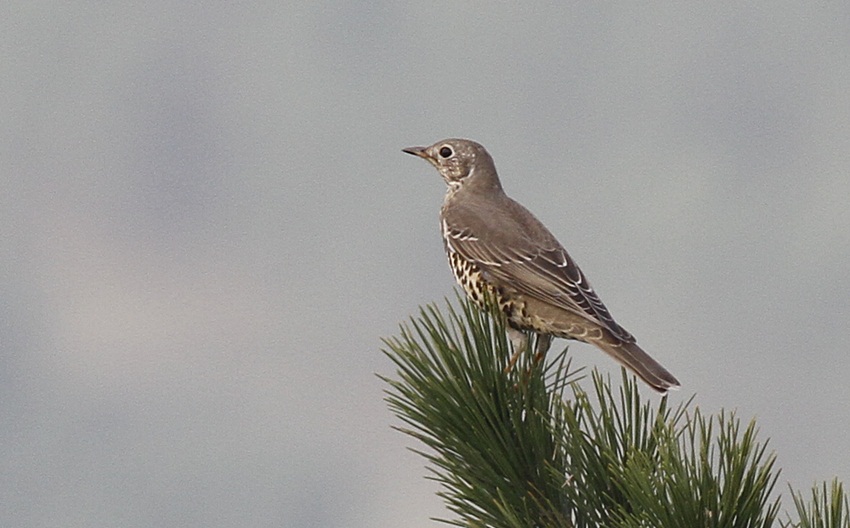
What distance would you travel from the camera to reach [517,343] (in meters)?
7.04

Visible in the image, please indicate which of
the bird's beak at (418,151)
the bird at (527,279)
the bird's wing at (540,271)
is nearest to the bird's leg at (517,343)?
the bird at (527,279)

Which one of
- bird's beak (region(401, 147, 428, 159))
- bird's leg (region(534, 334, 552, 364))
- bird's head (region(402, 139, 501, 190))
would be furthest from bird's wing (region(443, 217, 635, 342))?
bird's beak (region(401, 147, 428, 159))

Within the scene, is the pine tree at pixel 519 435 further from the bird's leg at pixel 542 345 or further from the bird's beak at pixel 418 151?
the bird's beak at pixel 418 151

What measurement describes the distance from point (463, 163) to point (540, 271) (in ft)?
7.90

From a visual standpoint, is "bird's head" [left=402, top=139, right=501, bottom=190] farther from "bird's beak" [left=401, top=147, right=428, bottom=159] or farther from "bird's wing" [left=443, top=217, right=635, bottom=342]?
"bird's wing" [left=443, top=217, right=635, bottom=342]

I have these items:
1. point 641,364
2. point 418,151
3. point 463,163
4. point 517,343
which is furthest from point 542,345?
point 418,151

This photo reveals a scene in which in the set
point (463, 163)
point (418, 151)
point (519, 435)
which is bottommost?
point (519, 435)

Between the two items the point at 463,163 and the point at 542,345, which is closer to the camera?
the point at 542,345

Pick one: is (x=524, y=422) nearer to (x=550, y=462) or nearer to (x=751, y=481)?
(x=550, y=462)

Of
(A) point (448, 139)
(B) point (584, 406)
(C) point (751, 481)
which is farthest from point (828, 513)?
(A) point (448, 139)

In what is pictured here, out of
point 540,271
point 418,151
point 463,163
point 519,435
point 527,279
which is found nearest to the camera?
point 519,435

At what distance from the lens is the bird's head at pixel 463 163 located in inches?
393

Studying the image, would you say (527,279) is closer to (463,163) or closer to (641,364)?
(641,364)

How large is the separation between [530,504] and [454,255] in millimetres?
3443
